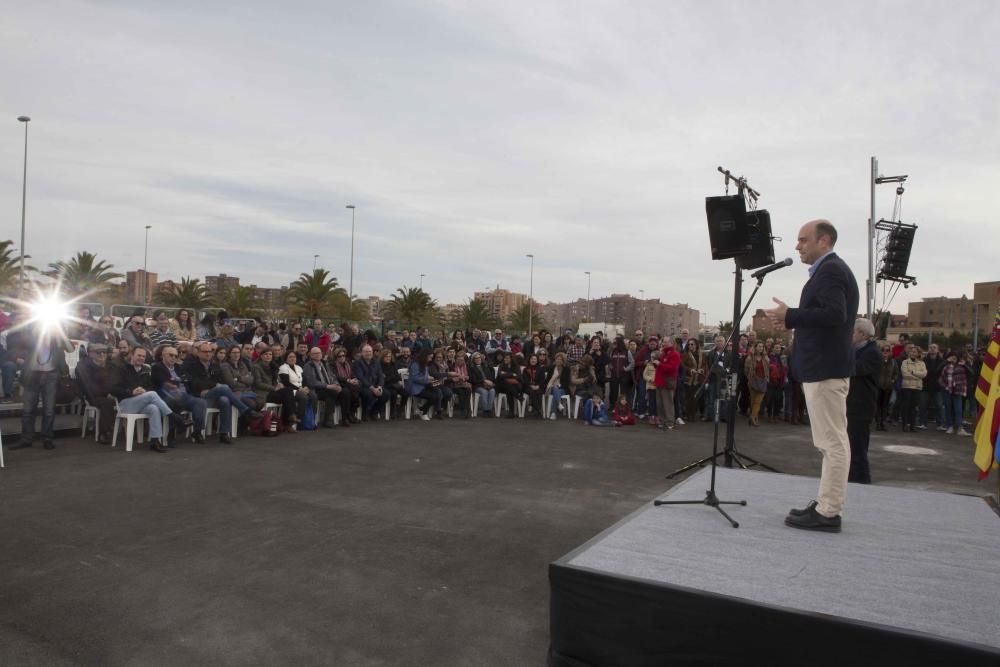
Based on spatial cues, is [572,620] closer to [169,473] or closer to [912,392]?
[169,473]

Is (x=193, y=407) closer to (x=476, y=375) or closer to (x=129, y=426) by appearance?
(x=129, y=426)

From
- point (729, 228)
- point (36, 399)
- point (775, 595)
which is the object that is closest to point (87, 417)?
point (36, 399)

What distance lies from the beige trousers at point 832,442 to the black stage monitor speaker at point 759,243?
2.36 meters

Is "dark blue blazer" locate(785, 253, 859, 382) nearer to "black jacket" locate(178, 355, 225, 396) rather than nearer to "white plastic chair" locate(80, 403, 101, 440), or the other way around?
"black jacket" locate(178, 355, 225, 396)

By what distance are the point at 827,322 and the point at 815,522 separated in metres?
1.11

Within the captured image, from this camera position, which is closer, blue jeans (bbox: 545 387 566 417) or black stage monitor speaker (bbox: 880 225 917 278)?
blue jeans (bbox: 545 387 566 417)

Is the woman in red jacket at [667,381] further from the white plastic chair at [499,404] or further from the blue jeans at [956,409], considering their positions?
the blue jeans at [956,409]

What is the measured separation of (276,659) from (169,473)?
4.30m

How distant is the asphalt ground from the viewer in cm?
295

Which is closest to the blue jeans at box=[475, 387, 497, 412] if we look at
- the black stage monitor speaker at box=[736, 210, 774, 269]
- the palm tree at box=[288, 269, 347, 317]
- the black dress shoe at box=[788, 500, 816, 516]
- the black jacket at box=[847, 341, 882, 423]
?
the black stage monitor speaker at box=[736, 210, 774, 269]

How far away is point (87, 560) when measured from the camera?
3918 millimetres

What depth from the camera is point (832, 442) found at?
11.0 ft

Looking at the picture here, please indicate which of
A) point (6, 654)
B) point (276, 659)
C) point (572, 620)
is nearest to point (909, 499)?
point (572, 620)

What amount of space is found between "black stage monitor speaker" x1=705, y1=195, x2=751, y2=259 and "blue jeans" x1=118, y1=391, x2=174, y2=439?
676cm
